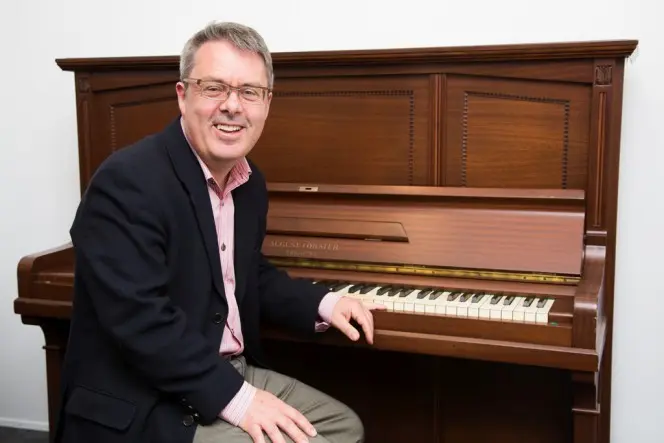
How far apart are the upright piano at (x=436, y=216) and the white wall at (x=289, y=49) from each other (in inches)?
10.0

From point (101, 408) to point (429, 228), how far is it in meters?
1.01

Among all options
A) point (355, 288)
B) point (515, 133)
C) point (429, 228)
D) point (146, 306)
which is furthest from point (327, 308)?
point (515, 133)

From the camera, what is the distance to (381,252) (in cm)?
211

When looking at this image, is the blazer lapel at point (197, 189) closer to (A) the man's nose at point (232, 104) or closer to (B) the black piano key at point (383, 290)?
(A) the man's nose at point (232, 104)

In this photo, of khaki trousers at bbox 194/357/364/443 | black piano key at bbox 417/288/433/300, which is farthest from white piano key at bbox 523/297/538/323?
khaki trousers at bbox 194/357/364/443

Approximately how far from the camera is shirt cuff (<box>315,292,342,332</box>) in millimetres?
1866

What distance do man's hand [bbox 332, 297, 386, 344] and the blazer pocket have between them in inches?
21.2

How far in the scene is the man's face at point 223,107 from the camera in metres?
1.62

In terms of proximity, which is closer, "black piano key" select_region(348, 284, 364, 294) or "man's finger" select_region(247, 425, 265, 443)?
"man's finger" select_region(247, 425, 265, 443)

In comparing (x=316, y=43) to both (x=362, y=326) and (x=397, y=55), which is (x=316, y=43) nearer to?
(x=397, y=55)

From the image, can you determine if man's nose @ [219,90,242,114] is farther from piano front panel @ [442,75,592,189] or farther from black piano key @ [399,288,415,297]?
piano front panel @ [442,75,592,189]

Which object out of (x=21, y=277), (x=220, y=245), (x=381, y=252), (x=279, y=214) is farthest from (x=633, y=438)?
(x=21, y=277)

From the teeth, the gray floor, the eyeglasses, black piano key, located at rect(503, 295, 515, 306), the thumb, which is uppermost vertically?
the eyeglasses

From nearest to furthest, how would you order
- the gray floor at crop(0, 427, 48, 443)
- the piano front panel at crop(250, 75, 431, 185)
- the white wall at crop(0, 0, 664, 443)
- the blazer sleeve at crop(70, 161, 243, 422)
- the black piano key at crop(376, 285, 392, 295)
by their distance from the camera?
1. the blazer sleeve at crop(70, 161, 243, 422)
2. the black piano key at crop(376, 285, 392, 295)
3. the piano front panel at crop(250, 75, 431, 185)
4. the white wall at crop(0, 0, 664, 443)
5. the gray floor at crop(0, 427, 48, 443)
